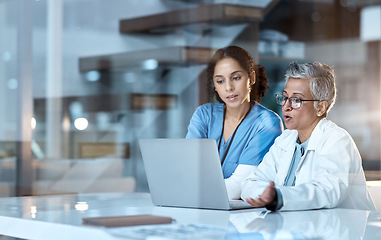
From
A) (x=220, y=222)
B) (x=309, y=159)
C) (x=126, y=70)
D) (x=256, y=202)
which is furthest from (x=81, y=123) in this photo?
(x=220, y=222)

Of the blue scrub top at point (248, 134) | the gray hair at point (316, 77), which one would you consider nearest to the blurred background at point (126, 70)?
the blue scrub top at point (248, 134)

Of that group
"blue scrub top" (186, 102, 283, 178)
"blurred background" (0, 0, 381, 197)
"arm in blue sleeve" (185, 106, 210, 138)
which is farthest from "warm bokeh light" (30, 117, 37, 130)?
"blue scrub top" (186, 102, 283, 178)

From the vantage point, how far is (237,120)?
82.7 inches

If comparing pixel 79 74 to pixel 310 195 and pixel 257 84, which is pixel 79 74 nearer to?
pixel 257 84

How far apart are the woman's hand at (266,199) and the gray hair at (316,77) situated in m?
0.49

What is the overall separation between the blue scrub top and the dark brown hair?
4 cm

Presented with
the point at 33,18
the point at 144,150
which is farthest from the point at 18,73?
the point at 144,150

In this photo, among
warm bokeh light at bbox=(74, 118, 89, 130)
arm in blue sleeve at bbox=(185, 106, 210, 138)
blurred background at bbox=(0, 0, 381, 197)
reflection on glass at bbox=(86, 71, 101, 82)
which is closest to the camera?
arm in blue sleeve at bbox=(185, 106, 210, 138)

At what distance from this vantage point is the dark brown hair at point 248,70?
217cm

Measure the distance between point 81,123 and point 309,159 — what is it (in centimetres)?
244

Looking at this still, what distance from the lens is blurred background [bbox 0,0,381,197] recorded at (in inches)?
138

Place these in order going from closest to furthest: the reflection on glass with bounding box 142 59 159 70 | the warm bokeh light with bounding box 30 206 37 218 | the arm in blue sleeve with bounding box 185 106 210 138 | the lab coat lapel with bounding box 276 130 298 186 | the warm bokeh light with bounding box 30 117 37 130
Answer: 1. the warm bokeh light with bounding box 30 206 37 218
2. the lab coat lapel with bounding box 276 130 298 186
3. the arm in blue sleeve with bounding box 185 106 210 138
4. the warm bokeh light with bounding box 30 117 37 130
5. the reflection on glass with bounding box 142 59 159 70

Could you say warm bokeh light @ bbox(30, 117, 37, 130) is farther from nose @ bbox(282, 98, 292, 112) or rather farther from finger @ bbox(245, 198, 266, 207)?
finger @ bbox(245, 198, 266, 207)

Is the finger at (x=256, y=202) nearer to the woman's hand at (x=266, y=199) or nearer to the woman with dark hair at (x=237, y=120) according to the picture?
the woman's hand at (x=266, y=199)
